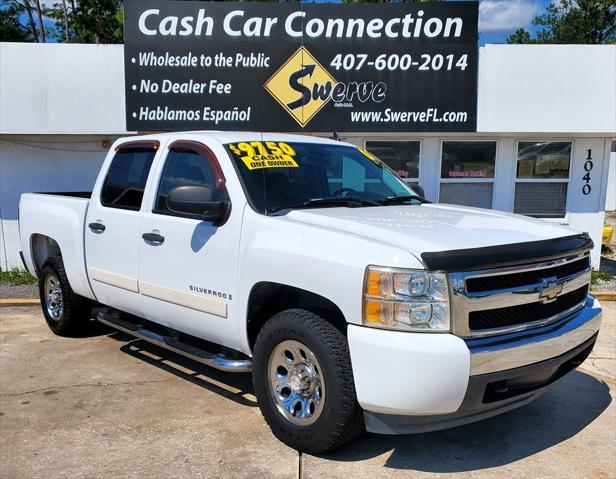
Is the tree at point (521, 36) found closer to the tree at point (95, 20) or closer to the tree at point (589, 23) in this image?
the tree at point (589, 23)

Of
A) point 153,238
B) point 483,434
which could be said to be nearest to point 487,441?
point 483,434

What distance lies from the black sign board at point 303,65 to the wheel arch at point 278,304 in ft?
18.7

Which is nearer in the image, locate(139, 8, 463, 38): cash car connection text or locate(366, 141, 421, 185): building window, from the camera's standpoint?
locate(139, 8, 463, 38): cash car connection text

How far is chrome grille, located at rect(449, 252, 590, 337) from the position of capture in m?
3.05

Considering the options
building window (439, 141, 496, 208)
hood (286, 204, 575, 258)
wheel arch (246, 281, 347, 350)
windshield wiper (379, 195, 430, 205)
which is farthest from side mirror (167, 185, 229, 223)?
building window (439, 141, 496, 208)

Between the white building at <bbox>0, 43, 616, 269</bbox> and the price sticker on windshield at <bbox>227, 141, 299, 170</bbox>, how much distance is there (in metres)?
5.06

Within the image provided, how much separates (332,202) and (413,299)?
A: 4.45 feet

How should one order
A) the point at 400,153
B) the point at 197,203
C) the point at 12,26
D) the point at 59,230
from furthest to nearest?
the point at 12,26
the point at 400,153
the point at 59,230
the point at 197,203

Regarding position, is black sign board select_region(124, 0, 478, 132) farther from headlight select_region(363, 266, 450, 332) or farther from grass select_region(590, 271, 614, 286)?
headlight select_region(363, 266, 450, 332)

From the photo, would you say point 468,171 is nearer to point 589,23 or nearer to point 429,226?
point 429,226

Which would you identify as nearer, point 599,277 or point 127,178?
point 127,178

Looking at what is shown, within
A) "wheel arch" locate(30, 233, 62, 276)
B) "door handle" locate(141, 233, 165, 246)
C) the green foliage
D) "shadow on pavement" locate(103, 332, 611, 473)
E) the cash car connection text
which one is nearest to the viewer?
"shadow on pavement" locate(103, 332, 611, 473)

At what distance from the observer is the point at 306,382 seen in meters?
3.53

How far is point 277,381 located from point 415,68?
22.1 ft
